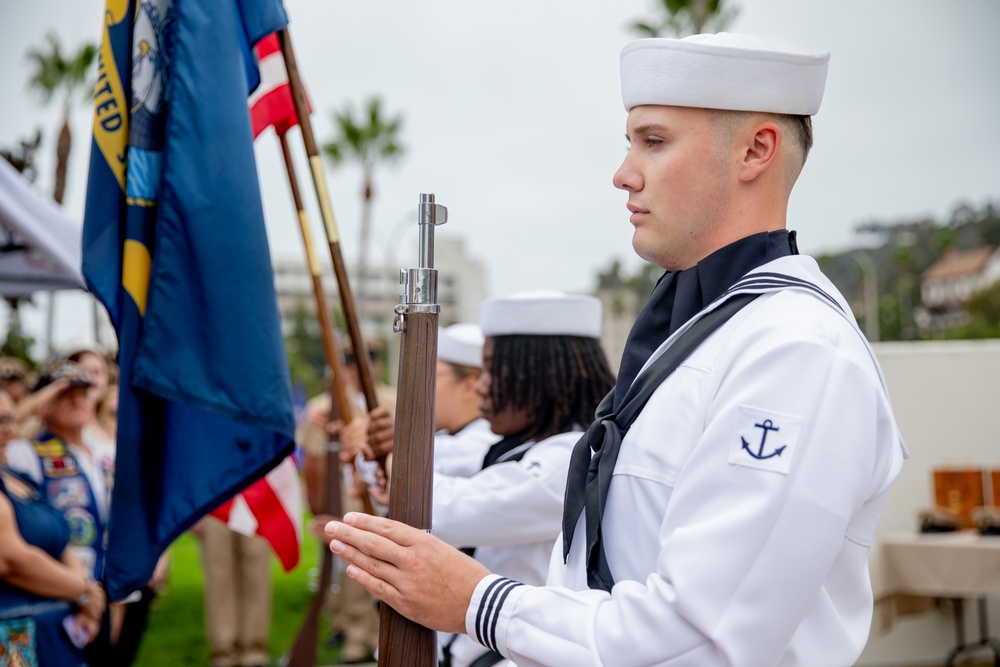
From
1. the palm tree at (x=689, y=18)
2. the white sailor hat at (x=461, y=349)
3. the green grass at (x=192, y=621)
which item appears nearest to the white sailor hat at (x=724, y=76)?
the white sailor hat at (x=461, y=349)

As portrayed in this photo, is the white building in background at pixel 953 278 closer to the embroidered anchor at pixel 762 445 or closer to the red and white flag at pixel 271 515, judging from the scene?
the red and white flag at pixel 271 515

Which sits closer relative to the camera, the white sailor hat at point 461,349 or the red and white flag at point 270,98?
the red and white flag at point 270,98

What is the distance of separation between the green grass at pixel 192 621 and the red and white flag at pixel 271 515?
282cm

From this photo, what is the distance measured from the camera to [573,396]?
310 cm

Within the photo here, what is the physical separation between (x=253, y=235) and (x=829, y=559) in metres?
1.81

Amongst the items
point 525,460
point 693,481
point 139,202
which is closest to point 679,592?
point 693,481

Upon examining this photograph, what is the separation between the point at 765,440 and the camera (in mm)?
1281

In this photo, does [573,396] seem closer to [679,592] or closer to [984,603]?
[679,592]

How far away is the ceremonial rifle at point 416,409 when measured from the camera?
5.15ft

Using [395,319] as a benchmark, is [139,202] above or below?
above

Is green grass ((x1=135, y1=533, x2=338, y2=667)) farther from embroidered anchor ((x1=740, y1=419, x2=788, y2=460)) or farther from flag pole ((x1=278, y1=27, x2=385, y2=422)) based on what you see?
embroidered anchor ((x1=740, y1=419, x2=788, y2=460))

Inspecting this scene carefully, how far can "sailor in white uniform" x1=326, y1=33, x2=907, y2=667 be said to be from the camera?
1262 millimetres

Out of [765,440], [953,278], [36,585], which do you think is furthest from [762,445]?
[953,278]

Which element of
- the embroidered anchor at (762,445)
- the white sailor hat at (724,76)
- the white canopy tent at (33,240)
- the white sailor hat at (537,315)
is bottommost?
the embroidered anchor at (762,445)
